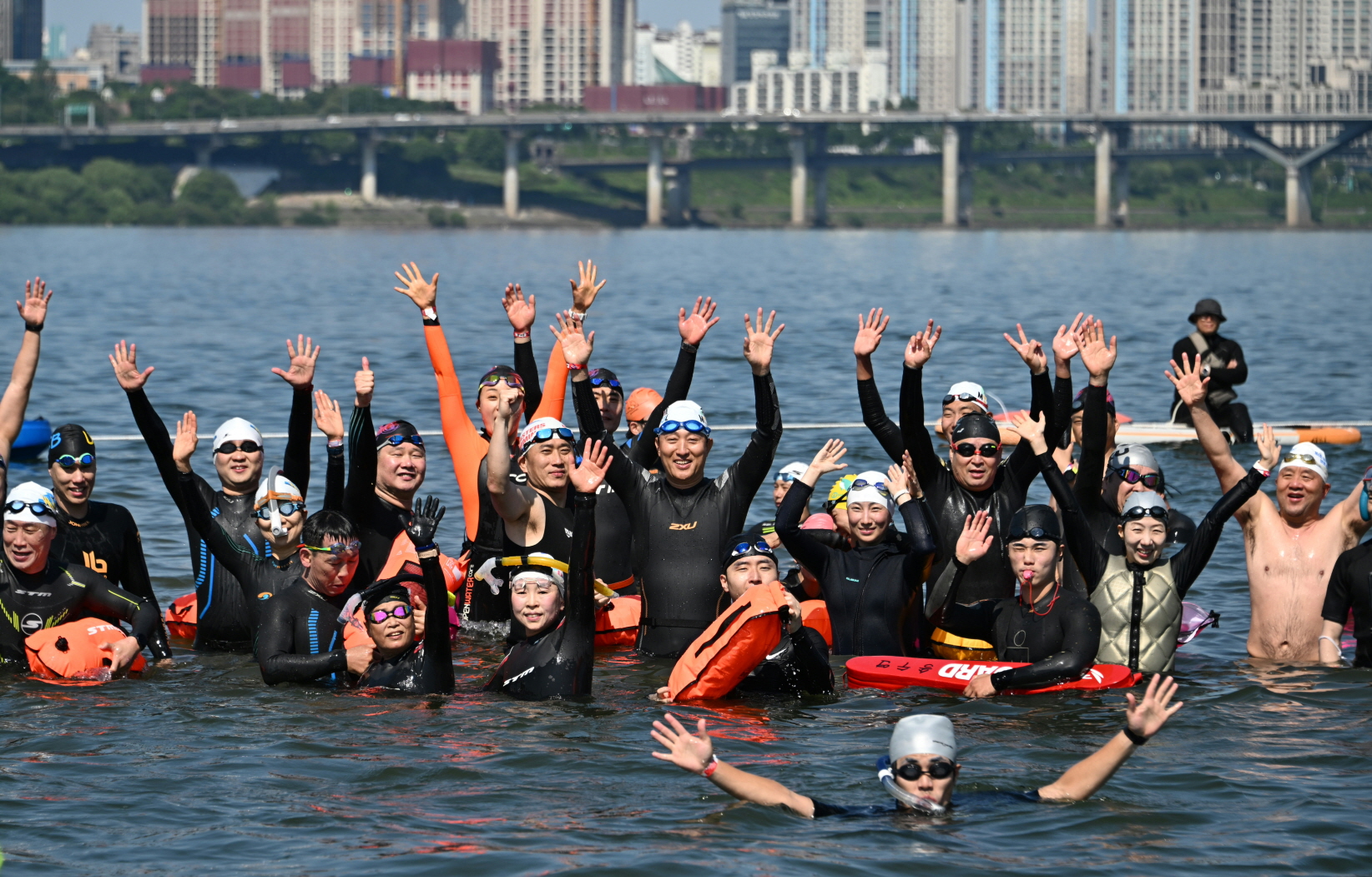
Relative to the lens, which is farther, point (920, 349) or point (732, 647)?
point (920, 349)

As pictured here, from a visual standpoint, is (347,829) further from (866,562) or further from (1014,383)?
(1014,383)

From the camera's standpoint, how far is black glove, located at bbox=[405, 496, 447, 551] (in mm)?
10164

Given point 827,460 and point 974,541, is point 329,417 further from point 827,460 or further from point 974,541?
point 974,541

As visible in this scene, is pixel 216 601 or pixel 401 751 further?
pixel 216 601

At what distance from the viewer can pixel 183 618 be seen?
1408 centimetres

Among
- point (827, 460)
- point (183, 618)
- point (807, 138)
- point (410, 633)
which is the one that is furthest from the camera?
point (807, 138)

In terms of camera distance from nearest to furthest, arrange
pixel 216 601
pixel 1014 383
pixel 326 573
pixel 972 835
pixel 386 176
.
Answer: pixel 972 835 < pixel 326 573 < pixel 216 601 < pixel 1014 383 < pixel 386 176

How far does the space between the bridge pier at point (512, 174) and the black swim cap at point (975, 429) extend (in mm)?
160794

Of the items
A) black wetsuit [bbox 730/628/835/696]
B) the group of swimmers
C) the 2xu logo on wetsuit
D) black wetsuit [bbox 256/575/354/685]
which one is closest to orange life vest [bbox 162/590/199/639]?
the group of swimmers

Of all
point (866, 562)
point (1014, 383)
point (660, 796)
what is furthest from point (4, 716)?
point (1014, 383)

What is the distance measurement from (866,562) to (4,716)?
5.90 m

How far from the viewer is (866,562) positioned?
482 inches

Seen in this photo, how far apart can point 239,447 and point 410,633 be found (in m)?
2.21

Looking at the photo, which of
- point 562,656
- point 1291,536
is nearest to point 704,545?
point 562,656
